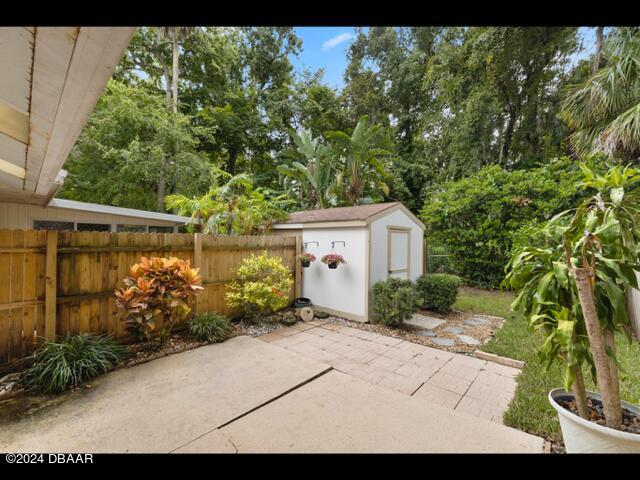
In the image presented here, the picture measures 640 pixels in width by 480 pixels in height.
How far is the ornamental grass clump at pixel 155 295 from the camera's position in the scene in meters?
3.72

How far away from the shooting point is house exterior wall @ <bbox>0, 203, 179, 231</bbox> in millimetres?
6543

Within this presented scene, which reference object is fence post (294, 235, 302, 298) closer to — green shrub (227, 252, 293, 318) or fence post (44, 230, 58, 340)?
green shrub (227, 252, 293, 318)

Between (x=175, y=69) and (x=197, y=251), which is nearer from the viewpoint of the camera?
(x=197, y=251)

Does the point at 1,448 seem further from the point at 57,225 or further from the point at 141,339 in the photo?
the point at 57,225

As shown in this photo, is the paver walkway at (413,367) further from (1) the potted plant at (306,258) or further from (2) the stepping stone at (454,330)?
(1) the potted plant at (306,258)

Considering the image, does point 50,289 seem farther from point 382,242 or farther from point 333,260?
point 382,242

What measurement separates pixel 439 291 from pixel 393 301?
181 centimetres

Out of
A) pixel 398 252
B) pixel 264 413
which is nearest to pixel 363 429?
pixel 264 413

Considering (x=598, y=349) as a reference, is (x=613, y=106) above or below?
above

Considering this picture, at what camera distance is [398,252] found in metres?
6.60

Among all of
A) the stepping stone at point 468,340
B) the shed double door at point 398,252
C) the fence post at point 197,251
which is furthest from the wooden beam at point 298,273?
the stepping stone at point 468,340

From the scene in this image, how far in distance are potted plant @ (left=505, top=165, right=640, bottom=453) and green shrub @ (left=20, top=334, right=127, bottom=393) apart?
4553mm

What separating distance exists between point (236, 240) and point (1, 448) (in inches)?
159
